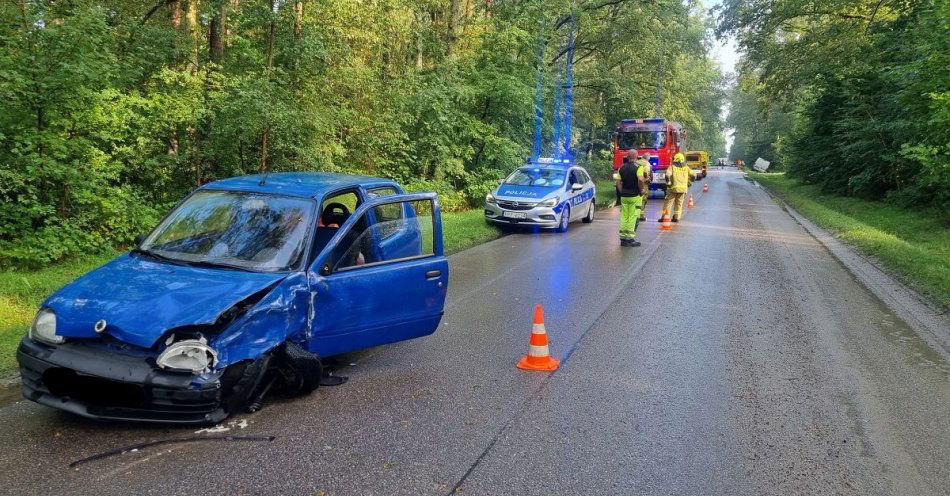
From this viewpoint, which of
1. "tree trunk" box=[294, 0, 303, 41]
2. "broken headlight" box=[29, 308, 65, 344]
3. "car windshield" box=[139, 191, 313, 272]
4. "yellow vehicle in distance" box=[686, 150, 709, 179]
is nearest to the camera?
"broken headlight" box=[29, 308, 65, 344]

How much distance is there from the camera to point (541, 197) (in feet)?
50.1

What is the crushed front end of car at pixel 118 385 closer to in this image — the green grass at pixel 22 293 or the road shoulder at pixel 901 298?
the green grass at pixel 22 293

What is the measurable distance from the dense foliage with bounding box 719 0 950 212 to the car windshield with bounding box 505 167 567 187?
25.6 ft

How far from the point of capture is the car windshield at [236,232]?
16.1ft

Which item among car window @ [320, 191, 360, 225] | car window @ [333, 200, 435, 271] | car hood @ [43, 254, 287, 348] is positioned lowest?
car hood @ [43, 254, 287, 348]

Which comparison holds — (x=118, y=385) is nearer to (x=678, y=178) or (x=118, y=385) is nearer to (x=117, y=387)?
(x=117, y=387)

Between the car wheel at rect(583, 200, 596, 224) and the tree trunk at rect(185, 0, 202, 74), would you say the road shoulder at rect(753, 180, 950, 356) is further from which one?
the tree trunk at rect(185, 0, 202, 74)

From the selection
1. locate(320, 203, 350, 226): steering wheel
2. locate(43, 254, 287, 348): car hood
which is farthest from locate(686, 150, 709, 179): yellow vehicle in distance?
locate(43, 254, 287, 348): car hood

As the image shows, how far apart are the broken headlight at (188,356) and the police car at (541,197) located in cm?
1157

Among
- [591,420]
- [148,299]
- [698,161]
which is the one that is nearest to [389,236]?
[148,299]

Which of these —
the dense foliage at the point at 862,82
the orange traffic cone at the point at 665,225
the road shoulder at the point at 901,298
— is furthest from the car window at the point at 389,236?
the dense foliage at the point at 862,82

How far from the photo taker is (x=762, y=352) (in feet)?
20.7

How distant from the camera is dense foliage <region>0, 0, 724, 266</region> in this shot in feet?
28.3

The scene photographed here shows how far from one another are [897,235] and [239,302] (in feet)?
60.7
